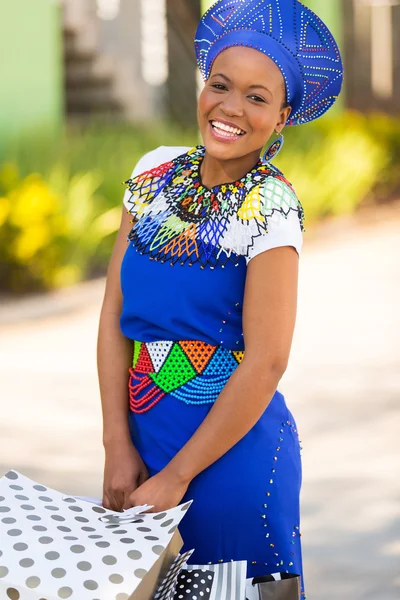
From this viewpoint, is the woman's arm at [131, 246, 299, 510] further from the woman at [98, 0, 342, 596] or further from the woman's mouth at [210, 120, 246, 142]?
the woman's mouth at [210, 120, 246, 142]

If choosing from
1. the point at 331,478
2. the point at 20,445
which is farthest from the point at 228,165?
the point at 20,445

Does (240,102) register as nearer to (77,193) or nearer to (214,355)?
(214,355)

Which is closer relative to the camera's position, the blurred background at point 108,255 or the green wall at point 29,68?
the blurred background at point 108,255

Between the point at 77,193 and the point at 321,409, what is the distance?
4.24 meters

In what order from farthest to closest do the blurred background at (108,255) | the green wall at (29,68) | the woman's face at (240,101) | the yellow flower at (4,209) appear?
the green wall at (29,68) → the yellow flower at (4,209) → the blurred background at (108,255) → the woman's face at (240,101)

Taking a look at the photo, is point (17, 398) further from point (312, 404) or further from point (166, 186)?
point (166, 186)

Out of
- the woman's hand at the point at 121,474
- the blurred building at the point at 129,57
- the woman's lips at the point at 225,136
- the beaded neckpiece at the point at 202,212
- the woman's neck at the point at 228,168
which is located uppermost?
the blurred building at the point at 129,57

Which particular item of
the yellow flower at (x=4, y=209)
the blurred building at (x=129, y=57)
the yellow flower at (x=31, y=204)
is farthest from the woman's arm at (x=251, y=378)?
the blurred building at (x=129, y=57)

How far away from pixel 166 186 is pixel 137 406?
48 cm

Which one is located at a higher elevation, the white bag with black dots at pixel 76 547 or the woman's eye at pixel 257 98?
the woman's eye at pixel 257 98

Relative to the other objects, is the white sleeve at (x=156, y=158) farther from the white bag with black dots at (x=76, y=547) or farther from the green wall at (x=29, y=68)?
the green wall at (x=29, y=68)

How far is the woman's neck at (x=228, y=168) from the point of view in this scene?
234cm

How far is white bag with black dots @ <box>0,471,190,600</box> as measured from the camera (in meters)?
1.76

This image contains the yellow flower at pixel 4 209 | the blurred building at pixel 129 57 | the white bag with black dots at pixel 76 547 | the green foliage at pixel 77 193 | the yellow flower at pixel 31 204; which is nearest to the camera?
the white bag with black dots at pixel 76 547
